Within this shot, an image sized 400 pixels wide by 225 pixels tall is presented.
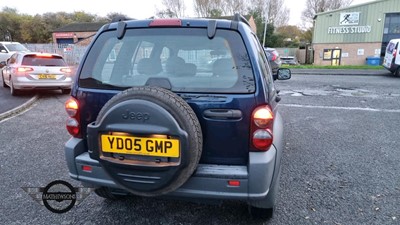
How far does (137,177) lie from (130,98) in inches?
22.4

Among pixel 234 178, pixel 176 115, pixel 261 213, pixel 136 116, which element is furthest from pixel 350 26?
pixel 136 116

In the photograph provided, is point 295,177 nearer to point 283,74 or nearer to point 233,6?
point 283,74

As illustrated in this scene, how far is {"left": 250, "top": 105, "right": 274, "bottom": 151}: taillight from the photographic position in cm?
207

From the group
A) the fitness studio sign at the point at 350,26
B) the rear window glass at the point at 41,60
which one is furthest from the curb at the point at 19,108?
the fitness studio sign at the point at 350,26

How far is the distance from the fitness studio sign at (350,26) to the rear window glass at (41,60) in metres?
29.3

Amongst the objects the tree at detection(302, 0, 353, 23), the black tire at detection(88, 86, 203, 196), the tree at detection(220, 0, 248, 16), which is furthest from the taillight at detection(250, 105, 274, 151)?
the tree at detection(302, 0, 353, 23)

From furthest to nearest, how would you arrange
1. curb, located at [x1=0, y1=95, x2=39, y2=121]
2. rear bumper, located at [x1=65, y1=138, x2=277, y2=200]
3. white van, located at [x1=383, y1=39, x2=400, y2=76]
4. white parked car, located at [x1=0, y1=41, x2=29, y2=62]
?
white parked car, located at [x1=0, y1=41, x2=29, y2=62], white van, located at [x1=383, y1=39, x2=400, y2=76], curb, located at [x1=0, y1=95, x2=39, y2=121], rear bumper, located at [x1=65, y1=138, x2=277, y2=200]

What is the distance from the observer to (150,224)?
2557mm

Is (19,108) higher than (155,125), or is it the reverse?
(155,125)

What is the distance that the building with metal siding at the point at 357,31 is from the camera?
94.4ft

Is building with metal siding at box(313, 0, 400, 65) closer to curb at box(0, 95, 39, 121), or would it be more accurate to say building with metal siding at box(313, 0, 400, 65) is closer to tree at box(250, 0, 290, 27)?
tree at box(250, 0, 290, 27)

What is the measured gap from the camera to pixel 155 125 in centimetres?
189

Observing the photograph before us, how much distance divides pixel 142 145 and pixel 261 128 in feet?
2.87

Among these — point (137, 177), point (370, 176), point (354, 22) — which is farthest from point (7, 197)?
point (354, 22)
